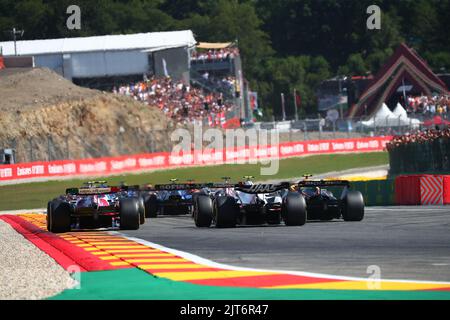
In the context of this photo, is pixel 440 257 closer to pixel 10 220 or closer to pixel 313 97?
pixel 10 220

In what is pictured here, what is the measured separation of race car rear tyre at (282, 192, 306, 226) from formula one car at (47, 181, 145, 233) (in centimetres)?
334

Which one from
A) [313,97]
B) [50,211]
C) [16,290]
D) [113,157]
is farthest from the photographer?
[313,97]

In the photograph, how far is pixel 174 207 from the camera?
33312 millimetres

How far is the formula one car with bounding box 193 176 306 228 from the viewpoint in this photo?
2473cm

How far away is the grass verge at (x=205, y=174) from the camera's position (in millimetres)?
50169

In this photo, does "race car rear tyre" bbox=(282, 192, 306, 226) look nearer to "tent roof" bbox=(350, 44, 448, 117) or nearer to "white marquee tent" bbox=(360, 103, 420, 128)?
"white marquee tent" bbox=(360, 103, 420, 128)

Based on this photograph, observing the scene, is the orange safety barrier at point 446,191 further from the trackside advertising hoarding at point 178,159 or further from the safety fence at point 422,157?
the trackside advertising hoarding at point 178,159

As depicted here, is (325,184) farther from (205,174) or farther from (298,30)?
(298,30)

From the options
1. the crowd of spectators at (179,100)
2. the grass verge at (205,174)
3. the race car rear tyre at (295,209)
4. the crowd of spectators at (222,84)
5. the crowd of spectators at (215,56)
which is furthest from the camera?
the crowd of spectators at (215,56)

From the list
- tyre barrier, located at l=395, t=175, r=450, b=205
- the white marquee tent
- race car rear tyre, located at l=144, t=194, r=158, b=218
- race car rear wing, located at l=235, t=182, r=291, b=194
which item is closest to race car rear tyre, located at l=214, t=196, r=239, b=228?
race car rear wing, located at l=235, t=182, r=291, b=194

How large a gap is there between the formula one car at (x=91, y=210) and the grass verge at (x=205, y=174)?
22.1m

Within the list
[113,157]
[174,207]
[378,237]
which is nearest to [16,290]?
[378,237]

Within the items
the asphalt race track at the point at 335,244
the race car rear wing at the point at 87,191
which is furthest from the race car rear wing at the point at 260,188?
the race car rear wing at the point at 87,191
